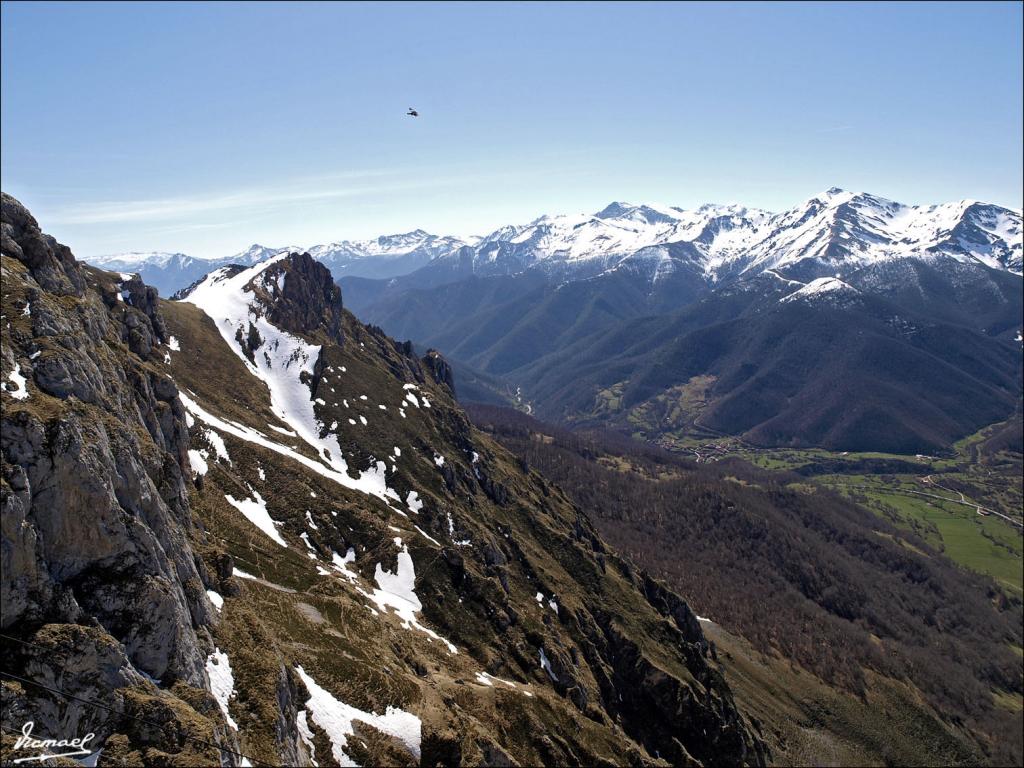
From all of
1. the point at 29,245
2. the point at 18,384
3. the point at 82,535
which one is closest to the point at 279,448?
the point at 29,245

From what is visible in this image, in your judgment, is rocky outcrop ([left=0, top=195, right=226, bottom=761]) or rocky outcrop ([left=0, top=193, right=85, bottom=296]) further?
rocky outcrop ([left=0, top=193, right=85, bottom=296])

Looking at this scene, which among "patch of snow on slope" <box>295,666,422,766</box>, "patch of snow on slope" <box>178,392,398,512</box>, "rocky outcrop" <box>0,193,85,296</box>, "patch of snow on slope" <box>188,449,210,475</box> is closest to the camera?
"patch of snow on slope" <box>295,666,422,766</box>

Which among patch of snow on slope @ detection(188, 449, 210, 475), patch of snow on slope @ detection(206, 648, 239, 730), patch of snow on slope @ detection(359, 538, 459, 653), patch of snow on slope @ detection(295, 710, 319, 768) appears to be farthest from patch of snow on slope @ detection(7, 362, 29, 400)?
patch of snow on slope @ detection(359, 538, 459, 653)

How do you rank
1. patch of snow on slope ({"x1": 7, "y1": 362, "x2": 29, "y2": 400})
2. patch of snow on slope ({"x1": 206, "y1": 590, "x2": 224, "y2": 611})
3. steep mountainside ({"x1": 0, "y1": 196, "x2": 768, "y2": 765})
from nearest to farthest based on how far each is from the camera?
steep mountainside ({"x1": 0, "y1": 196, "x2": 768, "y2": 765}) < patch of snow on slope ({"x1": 7, "y1": 362, "x2": 29, "y2": 400}) < patch of snow on slope ({"x1": 206, "y1": 590, "x2": 224, "y2": 611})

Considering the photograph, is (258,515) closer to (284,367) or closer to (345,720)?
(345,720)

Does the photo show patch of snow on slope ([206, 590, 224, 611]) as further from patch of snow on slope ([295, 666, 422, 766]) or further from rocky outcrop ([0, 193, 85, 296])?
rocky outcrop ([0, 193, 85, 296])

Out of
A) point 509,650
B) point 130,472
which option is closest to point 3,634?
point 130,472

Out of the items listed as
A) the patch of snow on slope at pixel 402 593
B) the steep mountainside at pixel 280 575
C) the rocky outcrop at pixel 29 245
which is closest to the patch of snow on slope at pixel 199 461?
the steep mountainside at pixel 280 575

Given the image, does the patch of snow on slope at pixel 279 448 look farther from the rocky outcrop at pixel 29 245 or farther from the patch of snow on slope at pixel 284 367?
the rocky outcrop at pixel 29 245
